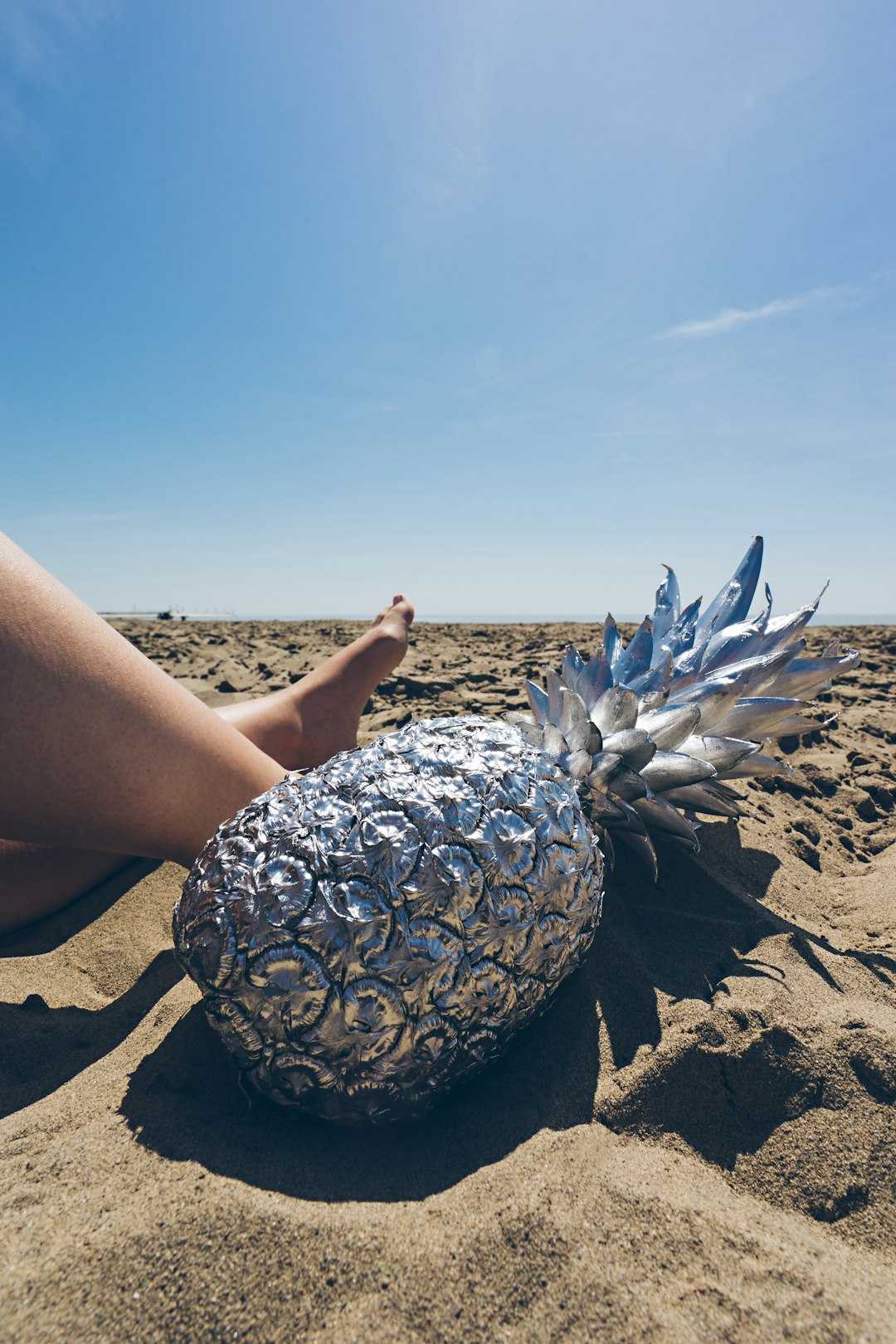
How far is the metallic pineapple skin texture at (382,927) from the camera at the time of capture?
3.77 ft

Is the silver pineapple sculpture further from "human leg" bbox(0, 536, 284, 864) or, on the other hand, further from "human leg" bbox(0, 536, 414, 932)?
"human leg" bbox(0, 536, 414, 932)

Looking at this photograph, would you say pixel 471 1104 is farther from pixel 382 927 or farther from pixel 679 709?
pixel 679 709

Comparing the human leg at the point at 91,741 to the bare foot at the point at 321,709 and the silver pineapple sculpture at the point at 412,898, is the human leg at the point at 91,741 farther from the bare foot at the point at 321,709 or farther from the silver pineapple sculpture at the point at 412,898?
the bare foot at the point at 321,709

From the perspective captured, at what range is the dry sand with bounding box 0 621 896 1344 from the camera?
2.79 ft

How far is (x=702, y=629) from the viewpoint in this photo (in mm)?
2098

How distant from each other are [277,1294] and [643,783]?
3.91ft

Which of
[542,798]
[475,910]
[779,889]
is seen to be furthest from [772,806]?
[475,910]

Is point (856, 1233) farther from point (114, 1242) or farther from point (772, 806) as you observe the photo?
point (772, 806)

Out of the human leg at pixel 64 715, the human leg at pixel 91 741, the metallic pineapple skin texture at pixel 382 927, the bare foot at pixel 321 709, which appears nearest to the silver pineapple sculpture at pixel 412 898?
the metallic pineapple skin texture at pixel 382 927

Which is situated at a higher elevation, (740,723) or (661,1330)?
(740,723)

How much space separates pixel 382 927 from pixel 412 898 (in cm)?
7

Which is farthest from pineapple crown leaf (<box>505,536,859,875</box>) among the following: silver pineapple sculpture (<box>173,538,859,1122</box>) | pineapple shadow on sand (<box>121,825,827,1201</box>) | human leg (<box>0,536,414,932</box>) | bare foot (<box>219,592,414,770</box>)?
bare foot (<box>219,592,414,770</box>)

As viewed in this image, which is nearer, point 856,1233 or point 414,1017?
point 856,1233

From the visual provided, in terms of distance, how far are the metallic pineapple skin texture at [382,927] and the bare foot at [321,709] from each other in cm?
146
